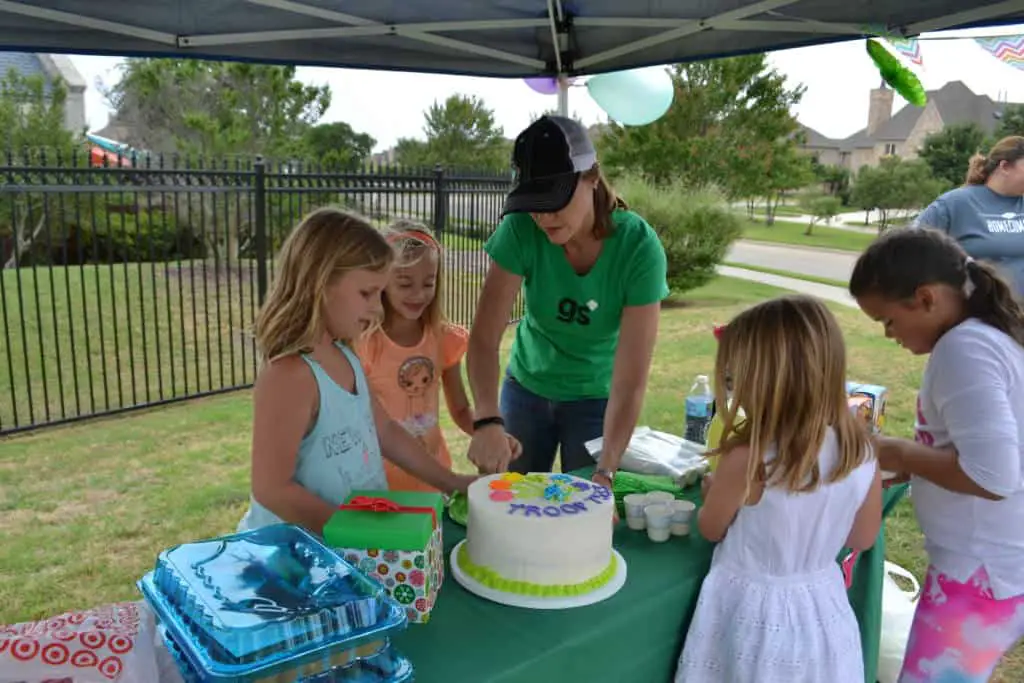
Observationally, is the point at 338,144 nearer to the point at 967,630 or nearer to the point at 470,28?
the point at 470,28

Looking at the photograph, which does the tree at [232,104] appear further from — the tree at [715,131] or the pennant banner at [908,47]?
the pennant banner at [908,47]

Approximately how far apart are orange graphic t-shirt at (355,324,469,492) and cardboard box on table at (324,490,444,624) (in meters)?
Result: 0.78

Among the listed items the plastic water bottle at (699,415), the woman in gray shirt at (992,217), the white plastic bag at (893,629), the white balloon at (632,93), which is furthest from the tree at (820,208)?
the plastic water bottle at (699,415)

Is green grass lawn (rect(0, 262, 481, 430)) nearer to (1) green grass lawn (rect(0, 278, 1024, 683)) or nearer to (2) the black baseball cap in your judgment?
(1) green grass lawn (rect(0, 278, 1024, 683))

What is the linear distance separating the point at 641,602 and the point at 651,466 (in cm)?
71

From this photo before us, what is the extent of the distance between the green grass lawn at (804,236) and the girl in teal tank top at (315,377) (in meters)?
22.1

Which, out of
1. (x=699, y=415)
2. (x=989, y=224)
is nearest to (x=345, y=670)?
(x=699, y=415)

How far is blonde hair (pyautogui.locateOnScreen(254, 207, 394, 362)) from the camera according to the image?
1.54 metres

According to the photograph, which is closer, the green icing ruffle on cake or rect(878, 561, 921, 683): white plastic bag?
the green icing ruffle on cake

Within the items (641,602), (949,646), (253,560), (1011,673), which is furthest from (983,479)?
(1011,673)

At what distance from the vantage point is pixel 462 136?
2312 cm

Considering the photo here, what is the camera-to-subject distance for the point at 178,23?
2.60 m

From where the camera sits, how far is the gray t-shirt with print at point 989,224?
4184 mm

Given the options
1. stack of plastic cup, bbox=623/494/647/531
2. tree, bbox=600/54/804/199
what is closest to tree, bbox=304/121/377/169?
tree, bbox=600/54/804/199
